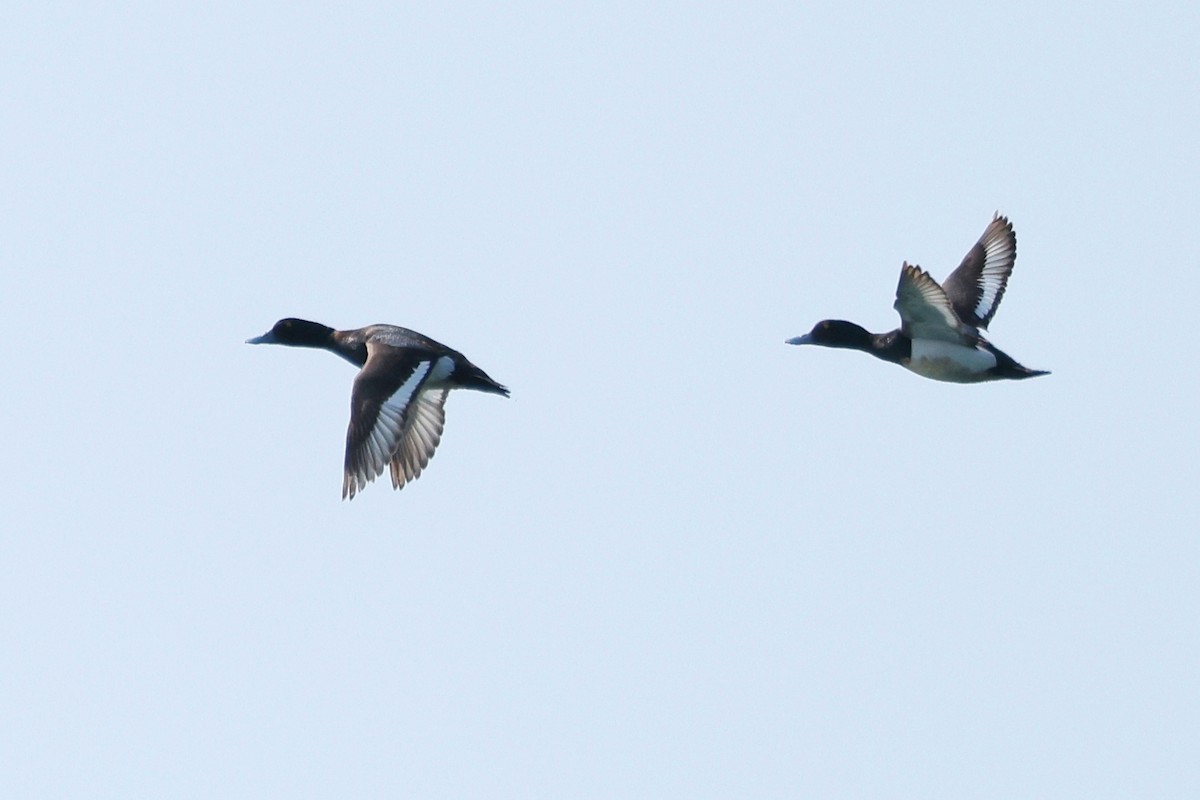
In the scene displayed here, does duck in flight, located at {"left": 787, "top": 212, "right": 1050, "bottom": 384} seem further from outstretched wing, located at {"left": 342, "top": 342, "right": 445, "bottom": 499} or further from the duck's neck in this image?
outstretched wing, located at {"left": 342, "top": 342, "right": 445, "bottom": 499}

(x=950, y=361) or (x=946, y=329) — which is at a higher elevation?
(x=946, y=329)

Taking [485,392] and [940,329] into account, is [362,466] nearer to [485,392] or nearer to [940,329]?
[485,392]

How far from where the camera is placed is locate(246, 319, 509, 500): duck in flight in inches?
800

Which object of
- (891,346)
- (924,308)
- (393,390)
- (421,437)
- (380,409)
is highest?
(924,308)

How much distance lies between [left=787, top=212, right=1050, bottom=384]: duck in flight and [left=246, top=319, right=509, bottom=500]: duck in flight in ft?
13.3

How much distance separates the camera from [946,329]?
22000 mm

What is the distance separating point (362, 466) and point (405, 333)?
2.29 m

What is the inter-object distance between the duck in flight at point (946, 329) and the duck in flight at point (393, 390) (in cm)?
406

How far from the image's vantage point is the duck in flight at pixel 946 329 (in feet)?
70.9

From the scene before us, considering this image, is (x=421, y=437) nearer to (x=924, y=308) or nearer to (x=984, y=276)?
(x=924, y=308)

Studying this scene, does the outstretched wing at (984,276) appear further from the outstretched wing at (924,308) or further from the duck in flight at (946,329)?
the outstretched wing at (924,308)

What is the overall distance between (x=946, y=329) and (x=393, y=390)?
576 centimetres

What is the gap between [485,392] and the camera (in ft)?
71.7

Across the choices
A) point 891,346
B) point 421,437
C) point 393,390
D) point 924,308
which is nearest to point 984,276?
point 891,346
